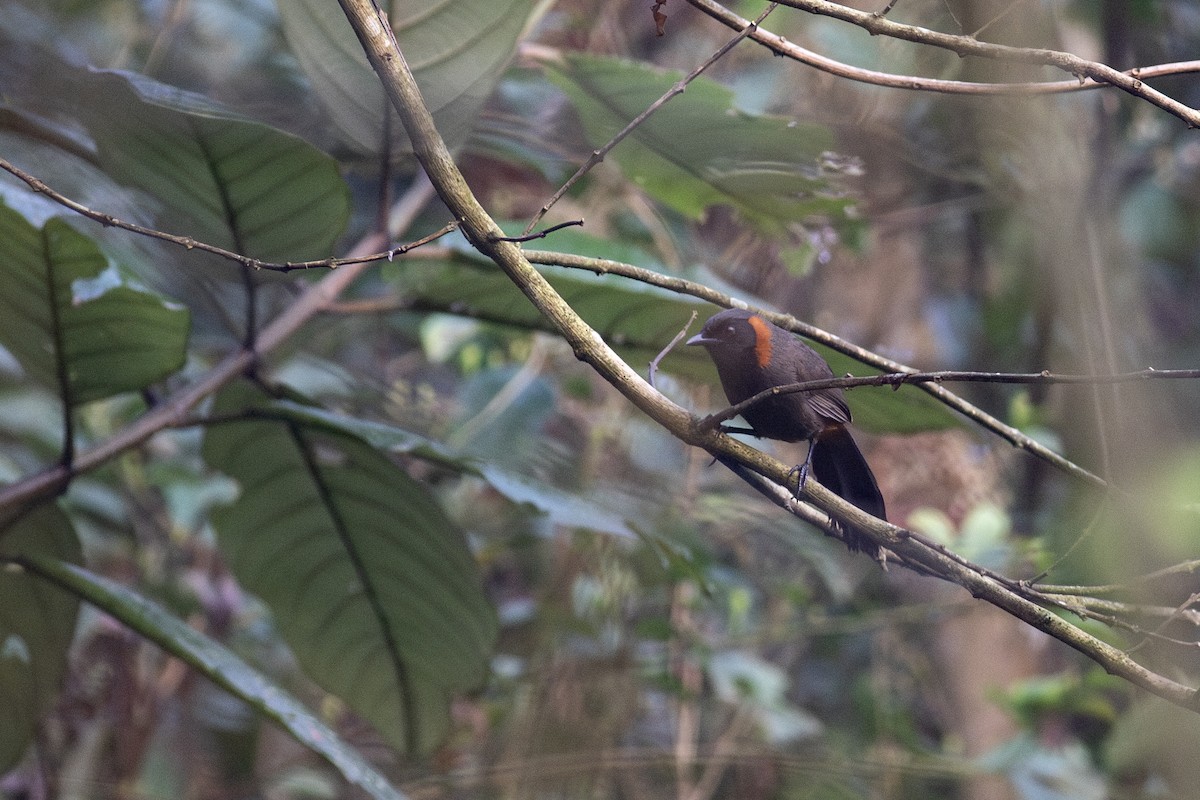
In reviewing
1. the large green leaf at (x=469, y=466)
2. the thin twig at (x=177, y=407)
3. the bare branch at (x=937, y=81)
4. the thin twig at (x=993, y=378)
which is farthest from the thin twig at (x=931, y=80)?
the large green leaf at (x=469, y=466)

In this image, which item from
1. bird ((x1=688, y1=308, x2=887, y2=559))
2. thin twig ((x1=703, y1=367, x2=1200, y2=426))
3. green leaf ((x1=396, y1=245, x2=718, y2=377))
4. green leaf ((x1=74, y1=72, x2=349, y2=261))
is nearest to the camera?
thin twig ((x1=703, y1=367, x2=1200, y2=426))

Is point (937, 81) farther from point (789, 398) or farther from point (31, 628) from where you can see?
point (31, 628)

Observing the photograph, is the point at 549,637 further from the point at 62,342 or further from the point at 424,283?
the point at 62,342

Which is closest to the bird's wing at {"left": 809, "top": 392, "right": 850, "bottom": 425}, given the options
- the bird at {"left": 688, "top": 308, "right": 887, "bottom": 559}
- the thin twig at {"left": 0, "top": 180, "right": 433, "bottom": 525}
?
the bird at {"left": 688, "top": 308, "right": 887, "bottom": 559}

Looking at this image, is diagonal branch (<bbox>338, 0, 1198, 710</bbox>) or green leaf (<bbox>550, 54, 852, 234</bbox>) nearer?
diagonal branch (<bbox>338, 0, 1198, 710</bbox>)

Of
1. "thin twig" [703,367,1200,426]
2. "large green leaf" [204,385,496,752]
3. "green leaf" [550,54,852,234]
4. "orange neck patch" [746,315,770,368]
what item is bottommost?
"large green leaf" [204,385,496,752]

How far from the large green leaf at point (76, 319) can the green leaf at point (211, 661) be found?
31cm

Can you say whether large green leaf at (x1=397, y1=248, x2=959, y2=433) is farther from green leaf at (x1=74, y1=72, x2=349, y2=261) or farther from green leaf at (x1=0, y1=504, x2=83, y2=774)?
green leaf at (x1=0, y1=504, x2=83, y2=774)

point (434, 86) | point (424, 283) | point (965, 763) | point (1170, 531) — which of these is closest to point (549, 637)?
point (965, 763)

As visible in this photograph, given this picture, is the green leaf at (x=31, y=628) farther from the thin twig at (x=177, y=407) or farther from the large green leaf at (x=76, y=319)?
the large green leaf at (x=76, y=319)

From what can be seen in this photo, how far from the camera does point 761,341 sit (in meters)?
1.40

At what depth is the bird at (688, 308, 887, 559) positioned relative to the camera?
4.37 feet

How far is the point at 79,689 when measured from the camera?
3.04 m

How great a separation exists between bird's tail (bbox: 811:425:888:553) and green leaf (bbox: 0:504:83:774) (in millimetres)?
1392
